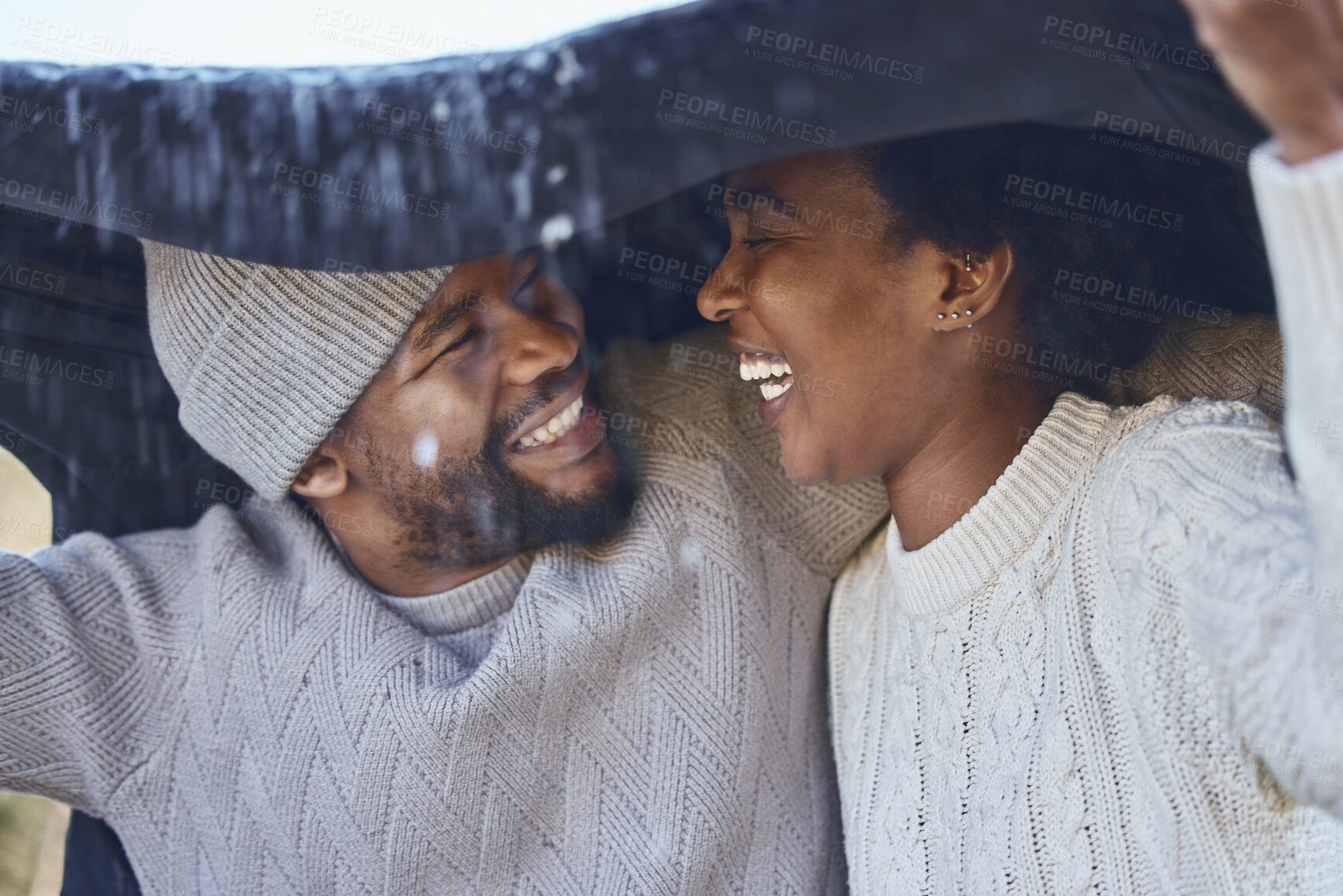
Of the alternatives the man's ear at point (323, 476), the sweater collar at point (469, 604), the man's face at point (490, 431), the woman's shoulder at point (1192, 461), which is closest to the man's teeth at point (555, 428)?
the man's face at point (490, 431)

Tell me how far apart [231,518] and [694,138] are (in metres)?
1.42

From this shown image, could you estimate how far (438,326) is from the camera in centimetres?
182

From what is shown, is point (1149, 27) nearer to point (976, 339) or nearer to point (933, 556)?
point (976, 339)

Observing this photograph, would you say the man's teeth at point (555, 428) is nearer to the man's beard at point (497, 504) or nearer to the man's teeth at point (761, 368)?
the man's beard at point (497, 504)

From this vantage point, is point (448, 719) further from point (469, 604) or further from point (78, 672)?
point (78, 672)

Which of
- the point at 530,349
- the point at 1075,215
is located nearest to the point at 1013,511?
the point at 1075,215

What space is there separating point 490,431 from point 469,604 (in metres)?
0.37

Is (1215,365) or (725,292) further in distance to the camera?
(725,292)

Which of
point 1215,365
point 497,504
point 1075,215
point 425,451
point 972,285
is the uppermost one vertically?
point 1075,215

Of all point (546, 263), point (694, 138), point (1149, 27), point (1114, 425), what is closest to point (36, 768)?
point (546, 263)

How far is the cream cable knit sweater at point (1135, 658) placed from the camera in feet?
2.95

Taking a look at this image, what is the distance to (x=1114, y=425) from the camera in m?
1.48

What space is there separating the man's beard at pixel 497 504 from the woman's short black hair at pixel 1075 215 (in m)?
0.76

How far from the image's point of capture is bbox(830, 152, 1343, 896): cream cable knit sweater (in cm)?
90
